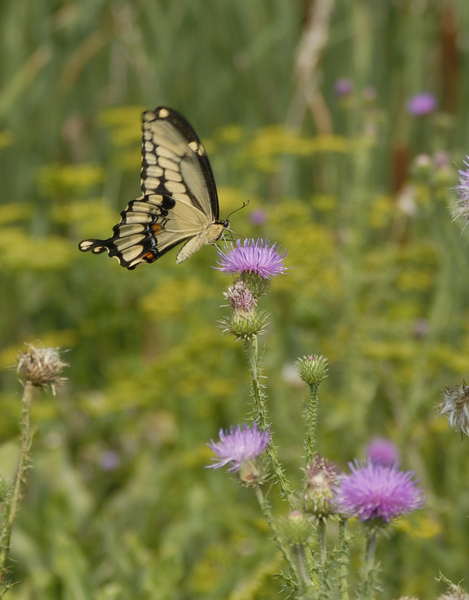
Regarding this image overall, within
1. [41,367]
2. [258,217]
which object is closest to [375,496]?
[41,367]

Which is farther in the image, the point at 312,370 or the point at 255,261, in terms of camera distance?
the point at 255,261

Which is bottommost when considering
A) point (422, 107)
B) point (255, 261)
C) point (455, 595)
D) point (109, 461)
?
point (455, 595)

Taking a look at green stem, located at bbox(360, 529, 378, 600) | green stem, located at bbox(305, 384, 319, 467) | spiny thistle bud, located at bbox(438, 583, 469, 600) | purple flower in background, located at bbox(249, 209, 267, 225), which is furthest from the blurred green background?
spiny thistle bud, located at bbox(438, 583, 469, 600)

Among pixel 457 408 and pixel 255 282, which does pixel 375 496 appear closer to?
pixel 457 408

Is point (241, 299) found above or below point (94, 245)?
below

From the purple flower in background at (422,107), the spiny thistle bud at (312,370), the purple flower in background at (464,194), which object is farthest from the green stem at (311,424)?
the purple flower in background at (422,107)

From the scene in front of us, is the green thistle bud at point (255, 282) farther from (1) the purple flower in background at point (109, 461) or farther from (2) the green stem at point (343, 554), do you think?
(1) the purple flower in background at point (109, 461)

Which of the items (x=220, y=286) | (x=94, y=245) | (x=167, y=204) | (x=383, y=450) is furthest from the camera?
(x=220, y=286)
